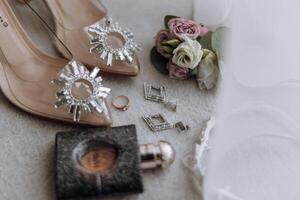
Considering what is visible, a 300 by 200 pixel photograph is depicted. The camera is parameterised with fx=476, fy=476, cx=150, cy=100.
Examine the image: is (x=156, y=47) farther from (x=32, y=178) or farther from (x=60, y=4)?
(x=32, y=178)

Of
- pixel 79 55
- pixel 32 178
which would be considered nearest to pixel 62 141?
pixel 32 178

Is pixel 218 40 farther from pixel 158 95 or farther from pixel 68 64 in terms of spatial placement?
pixel 68 64

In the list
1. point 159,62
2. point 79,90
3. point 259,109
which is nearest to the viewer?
point 259,109

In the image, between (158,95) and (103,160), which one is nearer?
(103,160)

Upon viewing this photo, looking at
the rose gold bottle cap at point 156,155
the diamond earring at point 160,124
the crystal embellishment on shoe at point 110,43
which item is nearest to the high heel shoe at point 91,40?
the crystal embellishment on shoe at point 110,43

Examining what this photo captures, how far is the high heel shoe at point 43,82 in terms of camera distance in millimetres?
945

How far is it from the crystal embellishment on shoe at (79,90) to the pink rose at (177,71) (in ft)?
0.50

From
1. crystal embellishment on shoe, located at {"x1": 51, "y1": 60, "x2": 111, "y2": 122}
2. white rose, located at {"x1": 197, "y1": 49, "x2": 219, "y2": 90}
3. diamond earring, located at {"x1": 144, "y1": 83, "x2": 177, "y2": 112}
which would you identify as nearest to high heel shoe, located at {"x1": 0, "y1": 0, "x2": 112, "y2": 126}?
crystal embellishment on shoe, located at {"x1": 51, "y1": 60, "x2": 111, "y2": 122}

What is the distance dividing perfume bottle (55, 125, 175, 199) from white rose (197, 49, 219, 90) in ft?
0.64

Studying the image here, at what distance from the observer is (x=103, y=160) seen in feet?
2.86

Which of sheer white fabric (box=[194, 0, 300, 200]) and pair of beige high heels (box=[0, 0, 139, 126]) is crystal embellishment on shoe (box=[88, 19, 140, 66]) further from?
sheer white fabric (box=[194, 0, 300, 200])

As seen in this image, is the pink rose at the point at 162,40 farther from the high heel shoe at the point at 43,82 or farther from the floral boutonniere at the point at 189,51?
the high heel shoe at the point at 43,82

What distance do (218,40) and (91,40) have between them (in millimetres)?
277

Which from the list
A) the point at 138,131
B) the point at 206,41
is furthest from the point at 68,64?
the point at 206,41
